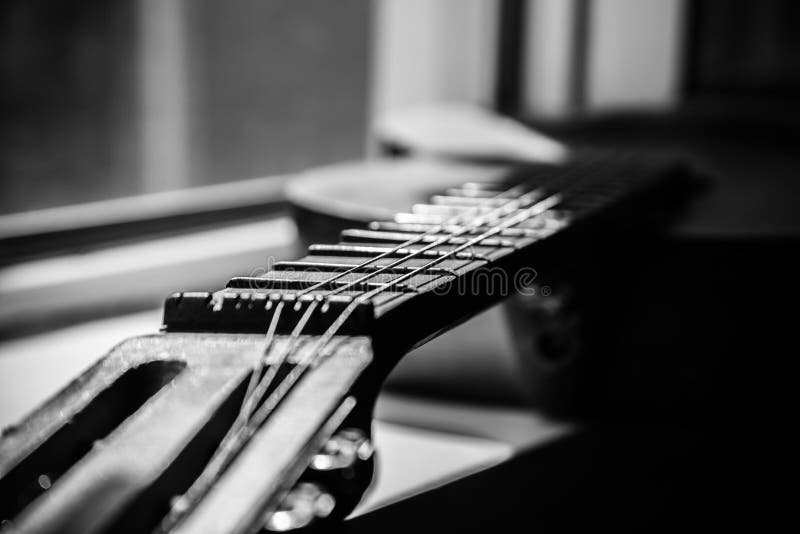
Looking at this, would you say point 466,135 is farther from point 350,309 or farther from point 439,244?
point 350,309

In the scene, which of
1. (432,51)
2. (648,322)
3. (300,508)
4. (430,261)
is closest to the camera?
(300,508)

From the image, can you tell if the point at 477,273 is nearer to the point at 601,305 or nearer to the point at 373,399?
the point at 373,399

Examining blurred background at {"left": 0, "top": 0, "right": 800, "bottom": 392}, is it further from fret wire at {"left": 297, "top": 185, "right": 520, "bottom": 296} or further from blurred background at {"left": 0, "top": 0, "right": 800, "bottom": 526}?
fret wire at {"left": 297, "top": 185, "right": 520, "bottom": 296}

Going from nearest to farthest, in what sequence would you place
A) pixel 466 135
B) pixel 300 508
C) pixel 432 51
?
pixel 300 508 < pixel 466 135 < pixel 432 51

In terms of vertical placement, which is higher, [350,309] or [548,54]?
[548,54]

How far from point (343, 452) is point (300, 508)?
0.12ft

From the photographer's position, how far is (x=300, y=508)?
13.0 inches

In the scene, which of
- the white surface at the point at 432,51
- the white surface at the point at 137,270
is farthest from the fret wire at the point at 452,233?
the white surface at the point at 432,51

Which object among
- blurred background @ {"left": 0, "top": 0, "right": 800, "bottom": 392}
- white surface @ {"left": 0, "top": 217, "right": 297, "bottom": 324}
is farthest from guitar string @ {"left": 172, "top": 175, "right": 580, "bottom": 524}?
white surface @ {"left": 0, "top": 217, "right": 297, "bottom": 324}

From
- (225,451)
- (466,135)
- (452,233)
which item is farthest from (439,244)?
(466,135)

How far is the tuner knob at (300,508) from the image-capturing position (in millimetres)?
321

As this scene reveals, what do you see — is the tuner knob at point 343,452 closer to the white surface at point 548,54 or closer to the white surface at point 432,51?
the white surface at point 432,51

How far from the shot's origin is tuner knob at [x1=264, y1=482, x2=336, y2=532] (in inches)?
12.6

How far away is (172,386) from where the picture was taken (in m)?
0.38
